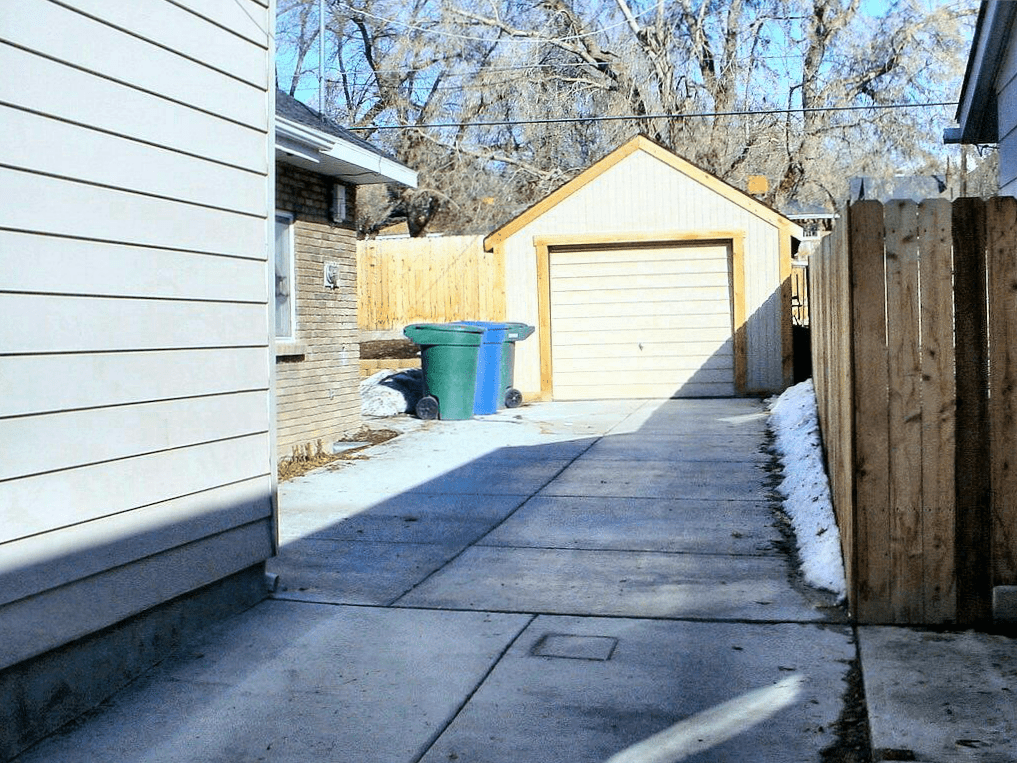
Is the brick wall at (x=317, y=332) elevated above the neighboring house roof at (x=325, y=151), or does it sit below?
below

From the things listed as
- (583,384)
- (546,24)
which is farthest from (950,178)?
(583,384)

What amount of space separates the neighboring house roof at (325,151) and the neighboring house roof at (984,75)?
5.06 metres

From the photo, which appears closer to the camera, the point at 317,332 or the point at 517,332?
the point at 317,332

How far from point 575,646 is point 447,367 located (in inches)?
355

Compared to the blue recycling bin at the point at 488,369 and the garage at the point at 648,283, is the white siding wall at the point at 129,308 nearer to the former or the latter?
the blue recycling bin at the point at 488,369

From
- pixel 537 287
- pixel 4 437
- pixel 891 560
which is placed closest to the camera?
pixel 4 437

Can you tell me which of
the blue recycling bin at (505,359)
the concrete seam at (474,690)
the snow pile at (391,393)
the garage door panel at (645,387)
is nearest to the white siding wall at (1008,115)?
the concrete seam at (474,690)

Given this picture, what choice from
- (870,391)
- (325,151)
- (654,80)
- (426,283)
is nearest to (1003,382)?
(870,391)

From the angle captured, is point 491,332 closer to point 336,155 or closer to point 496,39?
point 336,155

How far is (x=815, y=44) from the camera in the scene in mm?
24938

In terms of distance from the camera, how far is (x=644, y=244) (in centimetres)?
1619

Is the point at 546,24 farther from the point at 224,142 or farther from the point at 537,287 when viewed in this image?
the point at 224,142

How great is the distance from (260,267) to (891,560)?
10.1 feet

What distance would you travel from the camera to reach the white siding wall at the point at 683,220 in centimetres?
1583
